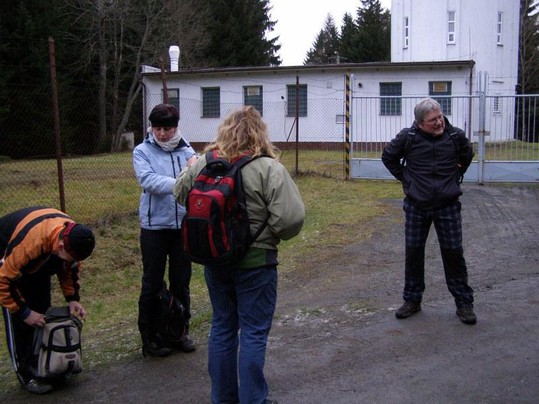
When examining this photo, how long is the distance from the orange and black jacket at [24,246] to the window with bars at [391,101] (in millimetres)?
18436

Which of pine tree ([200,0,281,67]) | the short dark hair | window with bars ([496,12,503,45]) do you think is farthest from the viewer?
pine tree ([200,0,281,67])

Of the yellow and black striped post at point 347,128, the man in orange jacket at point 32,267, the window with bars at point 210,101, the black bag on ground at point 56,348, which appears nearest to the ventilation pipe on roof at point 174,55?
the window with bars at point 210,101

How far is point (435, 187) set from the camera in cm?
498

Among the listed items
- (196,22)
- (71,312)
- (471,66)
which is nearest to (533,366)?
(71,312)

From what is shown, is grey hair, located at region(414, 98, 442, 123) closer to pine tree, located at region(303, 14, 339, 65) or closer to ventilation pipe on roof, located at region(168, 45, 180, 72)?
ventilation pipe on roof, located at region(168, 45, 180, 72)

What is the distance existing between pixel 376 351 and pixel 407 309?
0.84m

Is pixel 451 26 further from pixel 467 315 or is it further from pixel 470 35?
pixel 467 315

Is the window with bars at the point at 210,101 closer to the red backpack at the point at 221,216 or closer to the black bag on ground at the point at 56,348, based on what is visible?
the black bag on ground at the point at 56,348

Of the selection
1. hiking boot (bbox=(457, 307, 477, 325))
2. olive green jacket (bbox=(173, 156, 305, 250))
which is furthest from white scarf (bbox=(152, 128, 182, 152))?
hiking boot (bbox=(457, 307, 477, 325))

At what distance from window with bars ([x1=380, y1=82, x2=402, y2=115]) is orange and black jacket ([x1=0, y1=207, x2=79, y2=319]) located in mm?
18436

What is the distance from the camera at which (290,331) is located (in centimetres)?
502

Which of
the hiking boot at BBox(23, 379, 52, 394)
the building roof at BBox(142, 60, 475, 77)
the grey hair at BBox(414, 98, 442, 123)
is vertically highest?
the building roof at BBox(142, 60, 475, 77)

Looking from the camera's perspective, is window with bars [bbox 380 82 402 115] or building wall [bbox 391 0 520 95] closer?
window with bars [bbox 380 82 402 115]

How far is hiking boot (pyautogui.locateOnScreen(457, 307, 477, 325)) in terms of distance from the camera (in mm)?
4973
